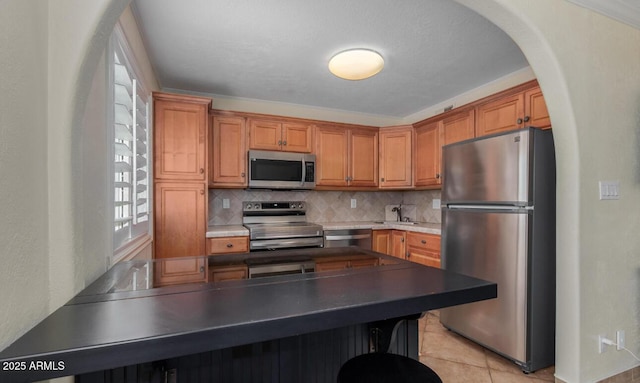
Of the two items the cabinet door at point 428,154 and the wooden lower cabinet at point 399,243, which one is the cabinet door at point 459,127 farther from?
the wooden lower cabinet at point 399,243

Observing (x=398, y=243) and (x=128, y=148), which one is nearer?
(x=128, y=148)

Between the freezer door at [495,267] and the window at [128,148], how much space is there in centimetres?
242

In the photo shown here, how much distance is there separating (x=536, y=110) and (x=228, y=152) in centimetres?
→ 294

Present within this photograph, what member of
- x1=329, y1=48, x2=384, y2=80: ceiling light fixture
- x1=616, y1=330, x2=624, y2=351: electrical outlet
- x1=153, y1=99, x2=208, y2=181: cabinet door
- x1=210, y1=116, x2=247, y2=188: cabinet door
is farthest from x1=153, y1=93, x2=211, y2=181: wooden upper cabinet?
x1=616, y1=330, x2=624, y2=351: electrical outlet

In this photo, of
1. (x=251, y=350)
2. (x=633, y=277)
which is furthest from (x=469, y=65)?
(x=251, y=350)

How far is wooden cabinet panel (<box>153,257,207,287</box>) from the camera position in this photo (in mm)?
1063

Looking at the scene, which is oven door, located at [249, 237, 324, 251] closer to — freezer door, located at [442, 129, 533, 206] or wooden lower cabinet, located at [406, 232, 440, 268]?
wooden lower cabinet, located at [406, 232, 440, 268]

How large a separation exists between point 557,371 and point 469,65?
2448 millimetres

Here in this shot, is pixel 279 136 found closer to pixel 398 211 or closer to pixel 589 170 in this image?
pixel 398 211

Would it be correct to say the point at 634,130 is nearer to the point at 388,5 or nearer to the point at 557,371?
the point at 557,371

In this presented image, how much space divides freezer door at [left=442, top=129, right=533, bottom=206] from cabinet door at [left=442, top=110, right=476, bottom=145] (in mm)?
604

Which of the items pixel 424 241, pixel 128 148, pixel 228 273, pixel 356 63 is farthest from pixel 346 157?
pixel 228 273

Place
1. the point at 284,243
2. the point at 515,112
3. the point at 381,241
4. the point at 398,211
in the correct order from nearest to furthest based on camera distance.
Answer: the point at 515,112 < the point at 284,243 < the point at 381,241 < the point at 398,211

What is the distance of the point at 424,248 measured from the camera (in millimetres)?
3219
